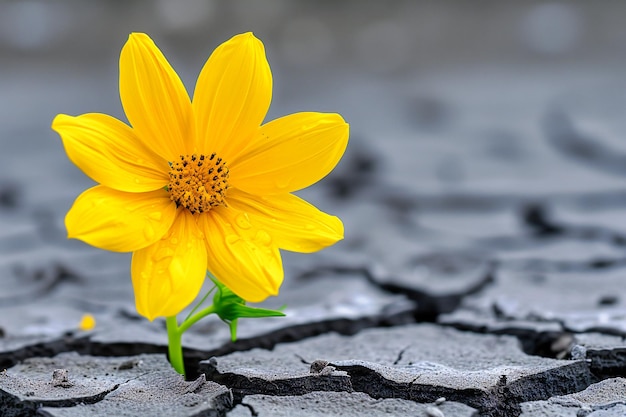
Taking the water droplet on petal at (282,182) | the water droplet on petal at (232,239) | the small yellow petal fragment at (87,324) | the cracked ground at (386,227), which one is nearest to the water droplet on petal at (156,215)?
the water droplet on petal at (232,239)

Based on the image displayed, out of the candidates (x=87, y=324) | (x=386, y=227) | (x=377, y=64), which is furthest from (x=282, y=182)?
(x=377, y=64)

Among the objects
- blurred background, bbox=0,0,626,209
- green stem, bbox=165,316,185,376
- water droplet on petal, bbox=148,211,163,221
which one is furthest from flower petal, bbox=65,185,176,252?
blurred background, bbox=0,0,626,209

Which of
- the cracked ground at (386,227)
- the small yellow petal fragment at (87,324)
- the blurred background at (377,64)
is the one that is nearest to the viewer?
the cracked ground at (386,227)

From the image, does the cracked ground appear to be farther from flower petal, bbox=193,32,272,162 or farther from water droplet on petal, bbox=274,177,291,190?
flower petal, bbox=193,32,272,162

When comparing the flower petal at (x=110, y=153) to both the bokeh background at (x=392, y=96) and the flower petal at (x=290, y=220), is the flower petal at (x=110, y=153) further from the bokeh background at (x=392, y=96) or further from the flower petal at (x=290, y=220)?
the bokeh background at (x=392, y=96)

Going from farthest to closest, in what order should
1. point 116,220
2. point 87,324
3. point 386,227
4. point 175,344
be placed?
point 386,227
point 87,324
point 175,344
point 116,220

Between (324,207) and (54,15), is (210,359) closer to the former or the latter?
(324,207)

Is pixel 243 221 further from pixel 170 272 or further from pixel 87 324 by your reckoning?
pixel 87 324
